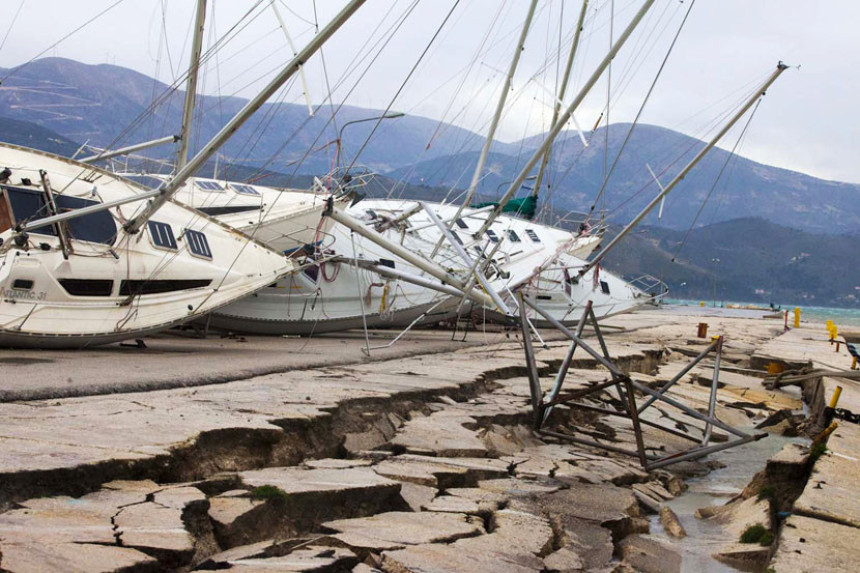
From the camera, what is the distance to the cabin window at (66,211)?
12.4 m

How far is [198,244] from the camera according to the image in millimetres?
14562

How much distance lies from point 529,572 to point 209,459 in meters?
2.27

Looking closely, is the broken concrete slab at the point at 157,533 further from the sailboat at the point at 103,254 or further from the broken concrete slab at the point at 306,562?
the sailboat at the point at 103,254

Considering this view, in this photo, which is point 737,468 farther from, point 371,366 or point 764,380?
point 764,380

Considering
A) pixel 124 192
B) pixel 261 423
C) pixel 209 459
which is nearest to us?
pixel 209 459

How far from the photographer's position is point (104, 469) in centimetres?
471

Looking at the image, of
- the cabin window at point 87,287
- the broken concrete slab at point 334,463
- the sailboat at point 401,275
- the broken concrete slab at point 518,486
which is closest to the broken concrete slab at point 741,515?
the broken concrete slab at point 518,486

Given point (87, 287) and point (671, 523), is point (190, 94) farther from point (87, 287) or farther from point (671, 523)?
point (671, 523)

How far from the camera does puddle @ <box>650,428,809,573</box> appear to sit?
5852mm

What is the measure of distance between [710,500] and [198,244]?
9.48 metres

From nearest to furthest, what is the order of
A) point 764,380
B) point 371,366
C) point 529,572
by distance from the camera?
1. point 529,572
2. point 371,366
3. point 764,380

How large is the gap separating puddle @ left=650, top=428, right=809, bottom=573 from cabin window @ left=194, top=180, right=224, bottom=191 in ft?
40.9

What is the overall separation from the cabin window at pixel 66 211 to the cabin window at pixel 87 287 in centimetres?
70

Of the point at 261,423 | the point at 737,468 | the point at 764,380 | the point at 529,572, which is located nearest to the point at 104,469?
the point at 261,423
